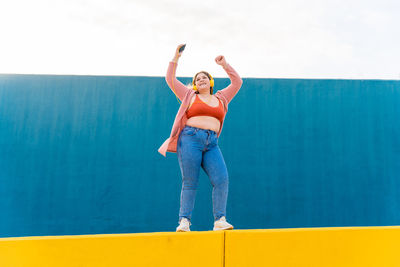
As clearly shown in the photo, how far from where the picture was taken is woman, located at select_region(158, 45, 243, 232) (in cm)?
137

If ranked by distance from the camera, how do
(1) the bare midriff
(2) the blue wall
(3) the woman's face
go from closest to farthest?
(1) the bare midriff
(3) the woman's face
(2) the blue wall

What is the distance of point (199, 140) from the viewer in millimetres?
1456

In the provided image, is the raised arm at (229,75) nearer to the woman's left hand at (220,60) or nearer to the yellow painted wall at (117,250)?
the woman's left hand at (220,60)

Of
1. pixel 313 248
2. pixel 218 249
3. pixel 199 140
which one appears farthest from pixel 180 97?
pixel 313 248

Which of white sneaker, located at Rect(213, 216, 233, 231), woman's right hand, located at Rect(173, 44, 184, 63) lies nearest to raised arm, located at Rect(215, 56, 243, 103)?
woman's right hand, located at Rect(173, 44, 184, 63)

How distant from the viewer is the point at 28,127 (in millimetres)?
3135

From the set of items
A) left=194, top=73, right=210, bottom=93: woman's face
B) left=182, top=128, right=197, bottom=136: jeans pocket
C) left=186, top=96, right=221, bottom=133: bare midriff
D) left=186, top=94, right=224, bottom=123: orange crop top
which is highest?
left=194, top=73, right=210, bottom=93: woman's face

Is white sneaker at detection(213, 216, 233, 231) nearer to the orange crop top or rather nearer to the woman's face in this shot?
the orange crop top

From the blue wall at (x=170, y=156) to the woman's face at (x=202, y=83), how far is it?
1595 millimetres

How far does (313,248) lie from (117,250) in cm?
76

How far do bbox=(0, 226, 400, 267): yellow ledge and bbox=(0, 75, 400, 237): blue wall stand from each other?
203cm

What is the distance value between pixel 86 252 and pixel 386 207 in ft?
11.2

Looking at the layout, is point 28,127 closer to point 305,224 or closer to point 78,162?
point 78,162

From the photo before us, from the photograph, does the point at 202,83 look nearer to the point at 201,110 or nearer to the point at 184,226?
the point at 201,110
